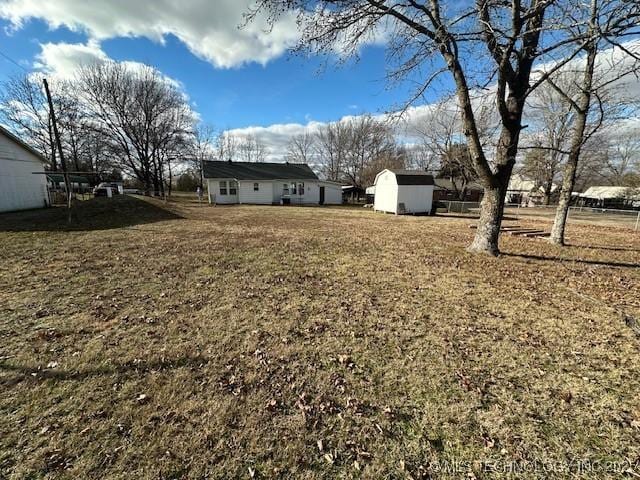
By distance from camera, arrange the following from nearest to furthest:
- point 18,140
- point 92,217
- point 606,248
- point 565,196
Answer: point 565,196 → point 606,248 → point 92,217 → point 18,140

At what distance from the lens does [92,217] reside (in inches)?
533

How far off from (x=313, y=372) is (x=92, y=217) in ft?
51.3

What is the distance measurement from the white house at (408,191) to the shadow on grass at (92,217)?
50.8ft

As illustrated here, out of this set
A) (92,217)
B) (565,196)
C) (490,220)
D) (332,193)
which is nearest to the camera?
(490,220)

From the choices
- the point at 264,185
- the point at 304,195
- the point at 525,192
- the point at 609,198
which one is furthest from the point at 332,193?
the point at 609,198

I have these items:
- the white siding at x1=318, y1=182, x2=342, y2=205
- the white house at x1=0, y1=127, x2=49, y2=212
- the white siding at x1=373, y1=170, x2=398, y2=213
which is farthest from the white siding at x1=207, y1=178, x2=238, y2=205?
the white siding at x1=373, y1=170, x2=398, y2=213

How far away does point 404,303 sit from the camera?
478cm

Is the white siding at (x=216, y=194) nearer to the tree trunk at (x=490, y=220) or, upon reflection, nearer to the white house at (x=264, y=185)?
the white house at (x=264, y=185)

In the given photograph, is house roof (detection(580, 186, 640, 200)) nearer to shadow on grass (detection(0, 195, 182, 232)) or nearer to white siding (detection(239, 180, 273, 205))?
white siding (detection(239, 180, 273, 205))

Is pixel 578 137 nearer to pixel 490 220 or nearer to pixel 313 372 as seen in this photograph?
pixel 490 220

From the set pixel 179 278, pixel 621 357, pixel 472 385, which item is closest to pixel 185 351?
pixel 179 278

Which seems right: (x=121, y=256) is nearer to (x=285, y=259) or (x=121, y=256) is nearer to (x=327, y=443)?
(x=285, y=259)

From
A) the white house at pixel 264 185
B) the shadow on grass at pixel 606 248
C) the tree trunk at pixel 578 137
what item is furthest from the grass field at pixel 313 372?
the white house at pixel 264 185

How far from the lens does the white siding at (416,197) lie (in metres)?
21.0
